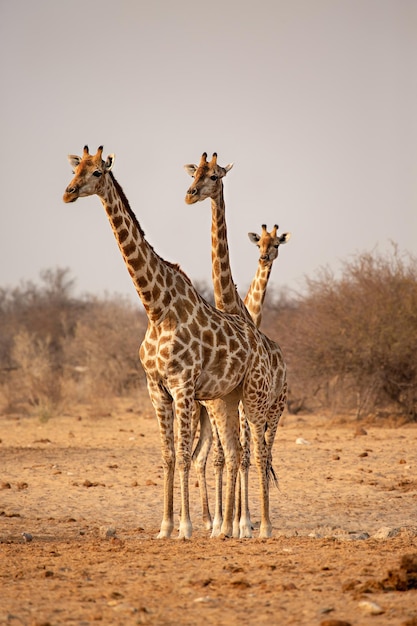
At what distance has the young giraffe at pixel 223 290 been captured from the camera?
9.27m

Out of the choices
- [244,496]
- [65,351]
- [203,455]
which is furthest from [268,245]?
[65,351]

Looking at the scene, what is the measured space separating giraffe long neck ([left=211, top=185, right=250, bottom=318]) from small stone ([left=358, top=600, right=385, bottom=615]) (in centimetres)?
511

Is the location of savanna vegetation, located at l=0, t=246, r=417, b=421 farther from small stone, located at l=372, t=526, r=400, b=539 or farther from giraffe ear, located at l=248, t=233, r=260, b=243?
small stone, located at l=372, t=526, r=400, b=539

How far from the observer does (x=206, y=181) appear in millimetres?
9758

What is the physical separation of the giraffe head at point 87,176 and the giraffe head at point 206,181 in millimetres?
1282

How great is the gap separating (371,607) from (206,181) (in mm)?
5468

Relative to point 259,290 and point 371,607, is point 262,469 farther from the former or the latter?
point 371,607

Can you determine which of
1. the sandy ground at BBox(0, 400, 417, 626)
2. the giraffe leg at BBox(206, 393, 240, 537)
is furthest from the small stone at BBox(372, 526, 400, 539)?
the giraffe leg at BBox(206, 393, 240, 537)

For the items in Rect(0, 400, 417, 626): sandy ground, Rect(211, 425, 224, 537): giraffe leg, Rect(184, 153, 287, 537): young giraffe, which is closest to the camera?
Rect(0, 400, 417, 626): sandy ground

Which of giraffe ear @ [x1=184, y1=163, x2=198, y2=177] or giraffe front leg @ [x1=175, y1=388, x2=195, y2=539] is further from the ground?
giraffe ear @ [x1=184, y1=163, x2=198, y2=177]

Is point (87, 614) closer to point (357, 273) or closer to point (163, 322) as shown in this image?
point (163, 322)

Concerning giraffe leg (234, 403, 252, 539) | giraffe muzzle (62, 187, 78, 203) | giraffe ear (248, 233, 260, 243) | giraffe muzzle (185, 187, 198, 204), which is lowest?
giraffe leg (234, 403, 252, 539)

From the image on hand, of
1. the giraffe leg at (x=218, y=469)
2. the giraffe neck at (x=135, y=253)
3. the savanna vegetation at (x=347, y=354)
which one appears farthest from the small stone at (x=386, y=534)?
the savanna vegetation at (x=347, y=354)

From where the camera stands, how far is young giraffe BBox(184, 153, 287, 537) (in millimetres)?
9266
